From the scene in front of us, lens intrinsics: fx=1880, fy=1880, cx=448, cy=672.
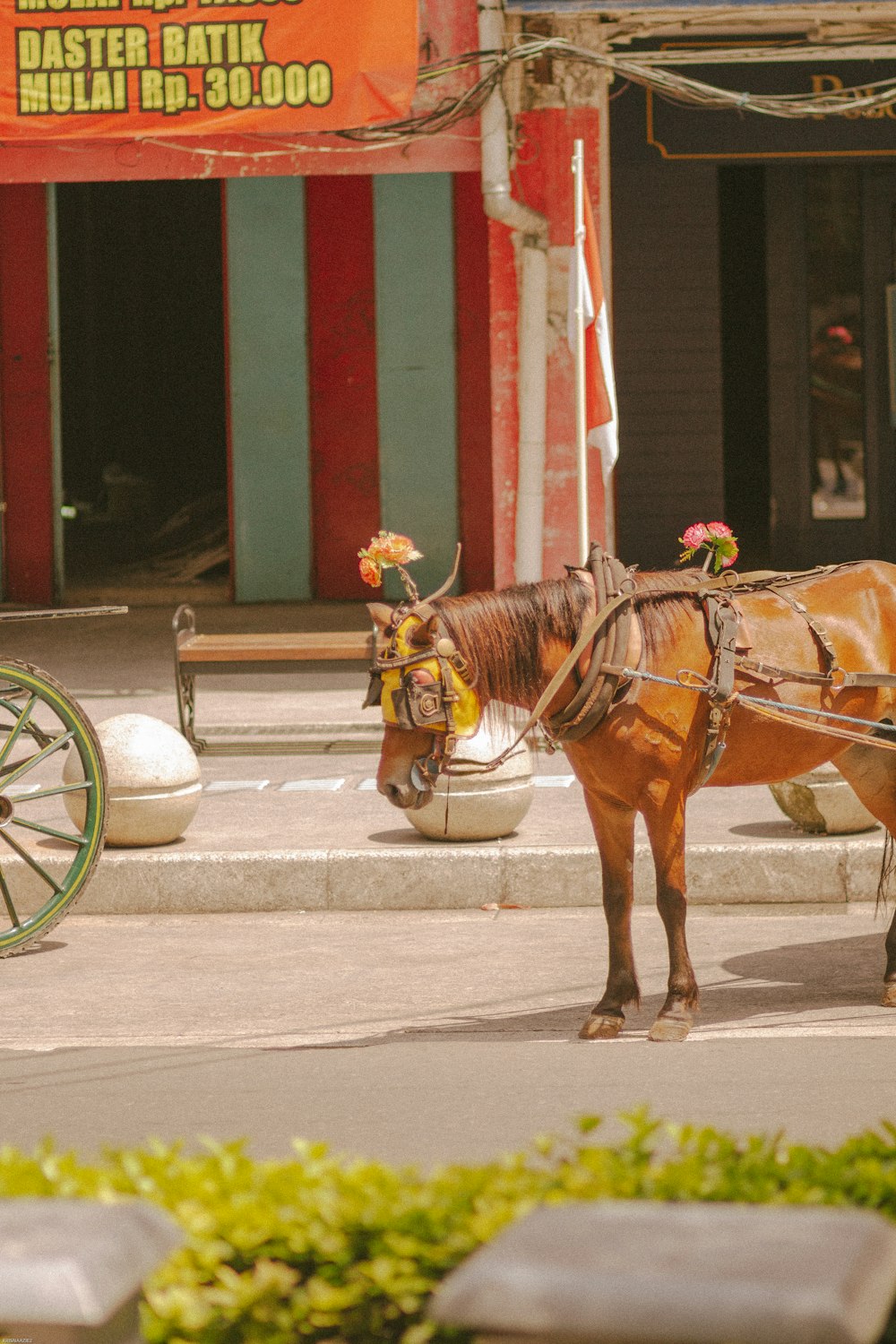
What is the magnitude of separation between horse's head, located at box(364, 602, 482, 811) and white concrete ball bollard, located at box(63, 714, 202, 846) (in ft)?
9.28

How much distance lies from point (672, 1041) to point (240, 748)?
221 inches

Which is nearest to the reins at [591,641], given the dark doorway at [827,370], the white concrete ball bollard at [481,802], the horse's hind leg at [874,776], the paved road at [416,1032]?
the horse's hind leg at [874,776]

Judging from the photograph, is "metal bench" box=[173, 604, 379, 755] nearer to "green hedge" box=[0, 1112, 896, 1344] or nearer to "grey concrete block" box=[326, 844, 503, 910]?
"grey concrete block" box=[326, 844, 503, 910]

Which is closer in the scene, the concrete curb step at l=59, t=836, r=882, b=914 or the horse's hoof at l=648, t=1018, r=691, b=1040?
the horse's hoof at l=648, t=1018, r=691, b=1040

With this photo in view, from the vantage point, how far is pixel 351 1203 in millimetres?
2934

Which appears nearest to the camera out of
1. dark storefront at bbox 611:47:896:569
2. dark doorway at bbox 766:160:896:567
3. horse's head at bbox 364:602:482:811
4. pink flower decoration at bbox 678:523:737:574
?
horse's head at bbox 364:602:482:811

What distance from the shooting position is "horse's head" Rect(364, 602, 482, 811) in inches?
232

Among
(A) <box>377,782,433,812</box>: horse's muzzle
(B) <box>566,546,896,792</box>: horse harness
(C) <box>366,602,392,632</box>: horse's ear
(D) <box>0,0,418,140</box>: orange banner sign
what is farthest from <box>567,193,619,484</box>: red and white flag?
(A) <box>377,782,433,812</box>: horse's muzzle

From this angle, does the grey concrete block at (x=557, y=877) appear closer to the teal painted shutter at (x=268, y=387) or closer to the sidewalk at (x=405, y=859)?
the sidewalk at (x=405, y=859)

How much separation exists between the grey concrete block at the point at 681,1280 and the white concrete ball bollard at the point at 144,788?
21.2 ft

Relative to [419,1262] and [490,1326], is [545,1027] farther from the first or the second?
[490,1326]

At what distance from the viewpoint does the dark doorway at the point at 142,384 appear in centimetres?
1878

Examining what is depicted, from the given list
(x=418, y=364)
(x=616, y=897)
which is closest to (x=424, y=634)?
(x=616, y=897)

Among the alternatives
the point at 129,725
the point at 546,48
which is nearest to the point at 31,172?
the point at 546,48
